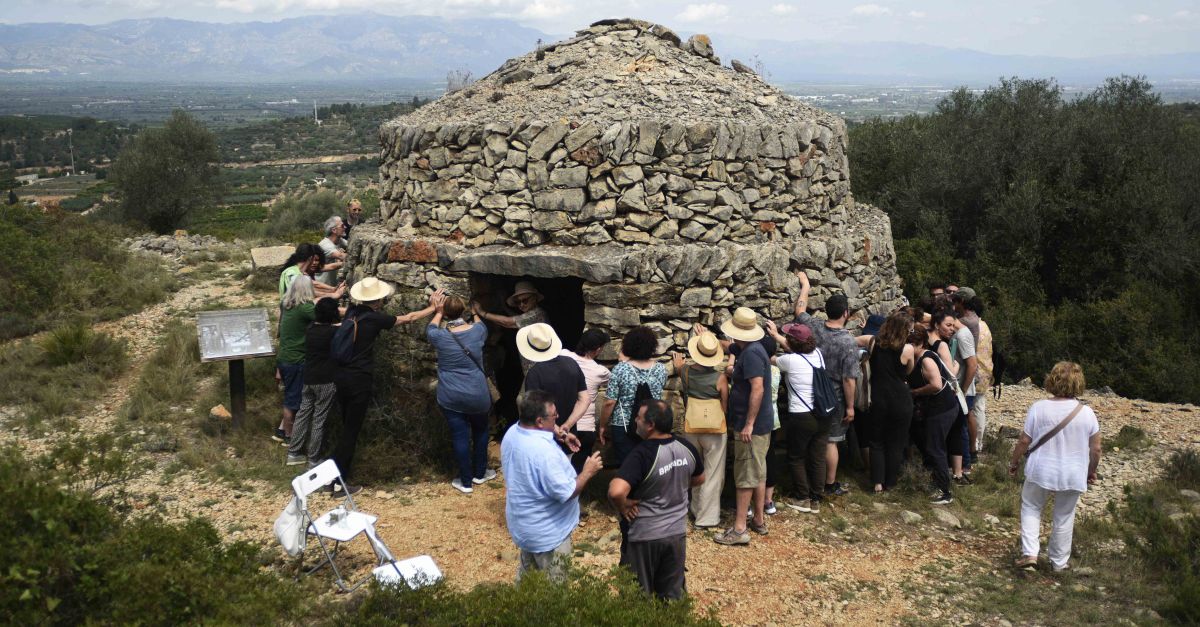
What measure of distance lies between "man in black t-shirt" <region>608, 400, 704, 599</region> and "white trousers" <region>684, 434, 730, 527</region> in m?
1.48

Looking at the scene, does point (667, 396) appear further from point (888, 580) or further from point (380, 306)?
point (380, 306)

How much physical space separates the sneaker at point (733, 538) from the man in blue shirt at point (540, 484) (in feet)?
6.12

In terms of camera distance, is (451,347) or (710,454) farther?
(451,347)

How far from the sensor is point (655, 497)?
173 inches

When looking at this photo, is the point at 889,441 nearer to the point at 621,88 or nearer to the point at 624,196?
the point at 624,196

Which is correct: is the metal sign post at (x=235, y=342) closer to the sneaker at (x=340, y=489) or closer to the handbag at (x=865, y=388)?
the sneaker at (x=340, y=489)

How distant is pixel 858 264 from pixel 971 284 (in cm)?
964

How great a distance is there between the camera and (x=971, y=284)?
1678cm

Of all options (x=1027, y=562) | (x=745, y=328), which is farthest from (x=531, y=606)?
(x=1027, y=562)

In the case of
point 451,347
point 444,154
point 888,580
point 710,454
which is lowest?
point 888,580


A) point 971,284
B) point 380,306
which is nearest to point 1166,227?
point 971,284

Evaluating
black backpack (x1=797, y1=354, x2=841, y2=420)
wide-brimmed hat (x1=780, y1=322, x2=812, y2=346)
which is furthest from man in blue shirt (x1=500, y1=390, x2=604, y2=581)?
black backpack (x1=797, y1=354, x2=841, y2=420)

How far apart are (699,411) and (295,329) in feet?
12.3

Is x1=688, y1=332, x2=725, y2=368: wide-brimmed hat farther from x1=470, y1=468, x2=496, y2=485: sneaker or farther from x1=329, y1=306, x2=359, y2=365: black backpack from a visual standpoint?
x1=329, y1=306, x2=359, y2=365: black backpack
